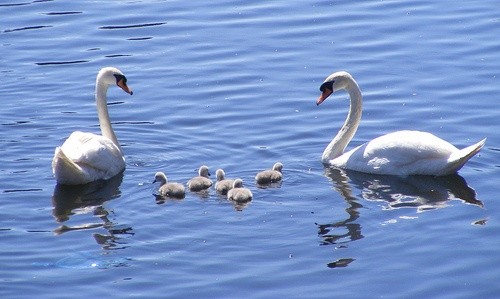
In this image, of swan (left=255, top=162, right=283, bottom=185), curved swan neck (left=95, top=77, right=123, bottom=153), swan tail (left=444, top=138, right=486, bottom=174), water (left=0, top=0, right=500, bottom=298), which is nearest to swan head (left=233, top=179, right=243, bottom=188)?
water (left=0, top=0, right=500, bottom=298)

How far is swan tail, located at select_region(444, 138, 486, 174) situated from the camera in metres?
15.9

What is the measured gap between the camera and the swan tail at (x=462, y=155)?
15.9 meters

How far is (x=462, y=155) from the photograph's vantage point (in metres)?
16.0

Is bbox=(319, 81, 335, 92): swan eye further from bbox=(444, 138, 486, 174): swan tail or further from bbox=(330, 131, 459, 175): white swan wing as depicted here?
bbox=(444, 138, 486, 174): swan tail

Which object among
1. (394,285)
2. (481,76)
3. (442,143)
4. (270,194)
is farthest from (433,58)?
(394,285)

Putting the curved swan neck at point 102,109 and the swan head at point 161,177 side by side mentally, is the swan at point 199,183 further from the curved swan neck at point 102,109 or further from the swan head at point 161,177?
the curved swan neck at point 102,109

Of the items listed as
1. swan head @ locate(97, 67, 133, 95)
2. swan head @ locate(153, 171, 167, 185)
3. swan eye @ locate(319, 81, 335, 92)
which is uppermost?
swan head @ locate(97, 67, 133, 95)

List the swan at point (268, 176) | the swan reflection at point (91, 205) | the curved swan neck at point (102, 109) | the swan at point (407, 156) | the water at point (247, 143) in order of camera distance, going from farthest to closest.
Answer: the curved swan neck at point (102, 109), the swan at point (407, 156), the swan at point (268, 176), the swan reflection at point (91, 205), the water at point (247, 143)

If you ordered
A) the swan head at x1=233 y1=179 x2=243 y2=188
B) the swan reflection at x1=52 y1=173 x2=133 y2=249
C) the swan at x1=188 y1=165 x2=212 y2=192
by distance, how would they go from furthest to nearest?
the swan at x1=188 y1=165 x2=212 y2=192 < the swan head at x1=233 y1=179 x2=243 y2=188 < the swan reflection at x1=52 y1=173 x2=133 y2=249

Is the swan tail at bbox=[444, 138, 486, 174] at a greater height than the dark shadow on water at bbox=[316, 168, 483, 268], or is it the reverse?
the swan tail at bbox=[444, 138, 486, 174]

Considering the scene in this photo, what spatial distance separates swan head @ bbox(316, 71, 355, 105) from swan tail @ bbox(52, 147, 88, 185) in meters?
3.30

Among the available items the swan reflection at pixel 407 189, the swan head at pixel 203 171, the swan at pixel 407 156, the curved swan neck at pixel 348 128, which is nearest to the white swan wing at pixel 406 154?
the swan at pixel 407 156

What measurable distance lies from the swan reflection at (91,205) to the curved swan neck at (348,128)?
2514mm

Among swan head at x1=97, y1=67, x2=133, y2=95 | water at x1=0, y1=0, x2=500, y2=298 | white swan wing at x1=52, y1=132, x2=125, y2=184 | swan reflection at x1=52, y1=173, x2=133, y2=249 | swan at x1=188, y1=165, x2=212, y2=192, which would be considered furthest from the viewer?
swan head at x1=97, y1=67, x2=133, y2=95
